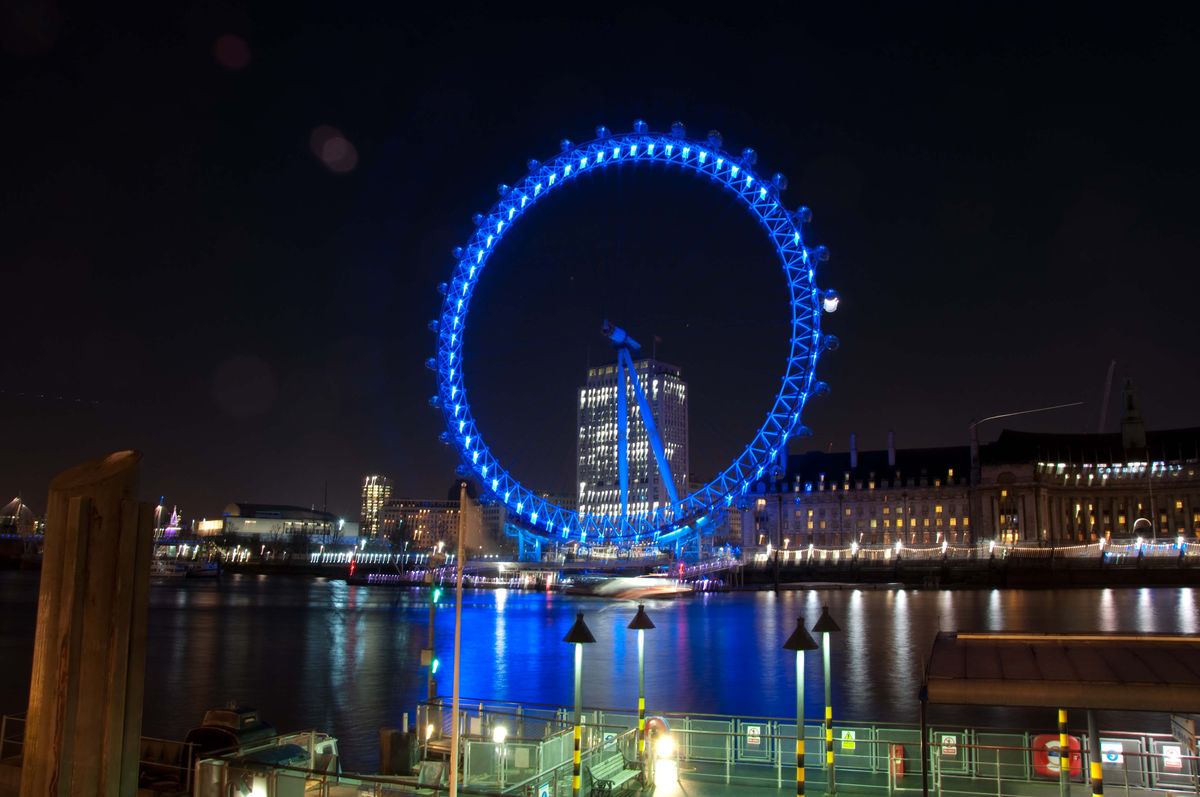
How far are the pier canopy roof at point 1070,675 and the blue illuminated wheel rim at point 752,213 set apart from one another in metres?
56.9

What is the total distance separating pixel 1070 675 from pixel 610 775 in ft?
25.9

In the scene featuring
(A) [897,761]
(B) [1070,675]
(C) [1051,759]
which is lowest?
(A) [897,761]

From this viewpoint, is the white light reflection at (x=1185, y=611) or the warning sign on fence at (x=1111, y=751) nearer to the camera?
the warning sign on fence at (x=1111, y=751)

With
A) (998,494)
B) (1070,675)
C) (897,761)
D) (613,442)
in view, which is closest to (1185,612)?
(897,761)

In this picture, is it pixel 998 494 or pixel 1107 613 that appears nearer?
pixel 1107 613

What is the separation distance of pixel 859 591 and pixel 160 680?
93739 millimetres

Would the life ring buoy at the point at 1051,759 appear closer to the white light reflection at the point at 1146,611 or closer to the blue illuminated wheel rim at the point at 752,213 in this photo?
the white light reflection at the point at 1146,611

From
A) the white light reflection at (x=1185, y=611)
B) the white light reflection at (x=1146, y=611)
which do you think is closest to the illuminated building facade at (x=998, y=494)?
the white light reflection at (x=1146, y=611)

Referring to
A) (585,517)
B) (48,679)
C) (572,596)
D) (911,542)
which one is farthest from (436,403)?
(911,542)

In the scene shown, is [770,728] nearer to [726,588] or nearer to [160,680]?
[160,680]

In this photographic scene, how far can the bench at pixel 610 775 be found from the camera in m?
14.5

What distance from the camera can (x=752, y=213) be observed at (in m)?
66.2

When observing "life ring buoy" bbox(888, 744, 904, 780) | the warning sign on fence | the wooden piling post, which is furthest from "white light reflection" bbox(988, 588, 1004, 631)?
the wooden piling post

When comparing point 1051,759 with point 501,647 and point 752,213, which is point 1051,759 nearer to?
point 501,647
